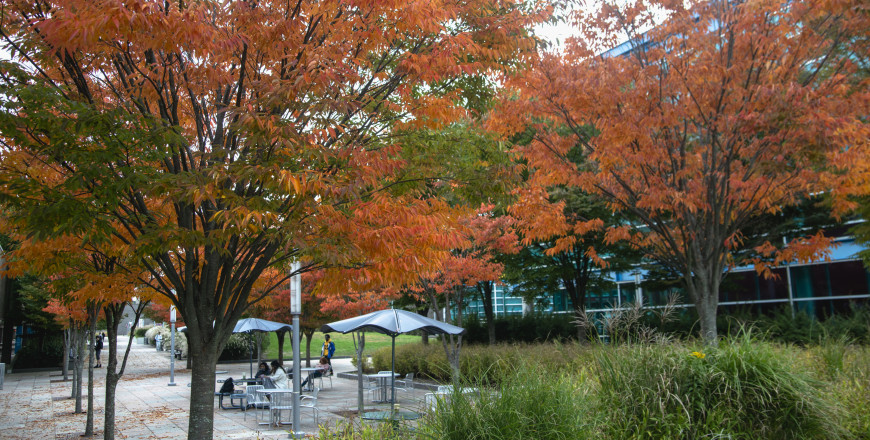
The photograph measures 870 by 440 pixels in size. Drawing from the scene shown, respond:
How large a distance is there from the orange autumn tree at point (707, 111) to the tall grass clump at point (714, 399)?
277 centimetres

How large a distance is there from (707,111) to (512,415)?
658cm

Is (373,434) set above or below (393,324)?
below

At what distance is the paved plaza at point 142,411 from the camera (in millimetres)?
12266

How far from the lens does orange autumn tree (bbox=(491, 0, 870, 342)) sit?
880cm

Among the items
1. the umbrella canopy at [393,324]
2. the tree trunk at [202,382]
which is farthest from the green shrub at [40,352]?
the tree trunk at [202,382]

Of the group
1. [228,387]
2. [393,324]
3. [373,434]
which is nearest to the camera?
[373,434]

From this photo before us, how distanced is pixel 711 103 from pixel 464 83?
4438 mm

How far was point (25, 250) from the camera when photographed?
6645mm

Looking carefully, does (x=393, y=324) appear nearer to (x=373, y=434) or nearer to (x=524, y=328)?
(x=373, y=434)

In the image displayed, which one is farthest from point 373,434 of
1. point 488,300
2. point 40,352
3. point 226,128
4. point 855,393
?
point 40,352

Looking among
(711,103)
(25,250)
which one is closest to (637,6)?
(711,103)

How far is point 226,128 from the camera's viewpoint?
6051 mm

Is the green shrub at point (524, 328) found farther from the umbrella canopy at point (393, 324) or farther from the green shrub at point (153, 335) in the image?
the green shrub at point (153, 335)

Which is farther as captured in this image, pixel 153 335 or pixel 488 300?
pixel 153 335
